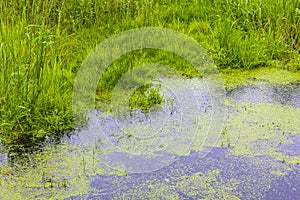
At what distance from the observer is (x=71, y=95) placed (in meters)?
3.04

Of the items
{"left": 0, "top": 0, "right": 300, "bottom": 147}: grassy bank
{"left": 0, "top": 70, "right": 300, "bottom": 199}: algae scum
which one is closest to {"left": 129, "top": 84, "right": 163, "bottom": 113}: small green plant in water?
{"left": 0, "top": 70, "right": 300, "bottom": 199}: algae scum

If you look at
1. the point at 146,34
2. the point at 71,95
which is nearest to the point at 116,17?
the point at 146,34

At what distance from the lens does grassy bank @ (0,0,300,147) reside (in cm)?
273

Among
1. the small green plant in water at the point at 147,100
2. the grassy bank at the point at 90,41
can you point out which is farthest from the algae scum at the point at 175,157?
the grassy bank at the point at 90,41

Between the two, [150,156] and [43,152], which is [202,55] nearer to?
[150,156]

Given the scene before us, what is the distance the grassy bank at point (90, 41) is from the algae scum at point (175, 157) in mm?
283

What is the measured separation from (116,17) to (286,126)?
1877 millimetres

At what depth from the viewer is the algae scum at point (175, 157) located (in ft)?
7.11

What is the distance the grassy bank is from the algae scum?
283 mm

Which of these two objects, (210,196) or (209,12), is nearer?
(210,196)

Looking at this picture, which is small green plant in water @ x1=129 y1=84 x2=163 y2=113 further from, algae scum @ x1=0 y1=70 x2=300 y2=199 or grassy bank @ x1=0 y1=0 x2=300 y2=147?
grassy bank @ x1=0 y1=0 x2=300 y2=147

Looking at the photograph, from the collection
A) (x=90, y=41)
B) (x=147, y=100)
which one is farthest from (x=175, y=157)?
(x=90, y=41)

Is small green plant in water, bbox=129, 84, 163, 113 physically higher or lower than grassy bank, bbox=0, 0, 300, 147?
lower

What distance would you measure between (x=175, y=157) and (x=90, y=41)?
5.22 feet
